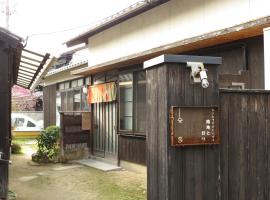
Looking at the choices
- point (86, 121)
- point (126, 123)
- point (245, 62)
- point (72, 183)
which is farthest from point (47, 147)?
point (245, 62)

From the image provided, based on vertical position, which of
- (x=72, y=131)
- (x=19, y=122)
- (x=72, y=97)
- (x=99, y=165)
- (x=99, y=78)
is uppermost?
(x=99, y=78)

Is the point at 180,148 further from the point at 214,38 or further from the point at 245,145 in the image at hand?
the point at 214,38

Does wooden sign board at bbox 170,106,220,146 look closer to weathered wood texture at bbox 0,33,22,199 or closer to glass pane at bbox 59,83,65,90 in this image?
weathered wood texture at bbox 0,33,22,199

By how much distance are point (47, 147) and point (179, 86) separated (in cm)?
1257

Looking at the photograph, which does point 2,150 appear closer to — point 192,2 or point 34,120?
point 192,2

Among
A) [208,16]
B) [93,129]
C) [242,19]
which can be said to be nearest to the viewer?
[242,19]

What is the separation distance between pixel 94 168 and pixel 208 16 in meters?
7.44

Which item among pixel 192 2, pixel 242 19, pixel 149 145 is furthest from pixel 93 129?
pixel 149 145

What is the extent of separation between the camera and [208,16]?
31.6ft

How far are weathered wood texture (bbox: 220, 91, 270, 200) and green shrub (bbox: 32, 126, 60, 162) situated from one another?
12036 mm

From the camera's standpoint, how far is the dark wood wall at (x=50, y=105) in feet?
79.2

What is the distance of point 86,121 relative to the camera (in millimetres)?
16781

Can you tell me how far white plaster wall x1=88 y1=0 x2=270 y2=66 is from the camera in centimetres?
866

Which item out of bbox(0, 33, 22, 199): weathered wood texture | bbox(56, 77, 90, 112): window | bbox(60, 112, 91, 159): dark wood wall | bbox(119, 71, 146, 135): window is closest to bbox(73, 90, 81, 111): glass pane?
bbox(56, 77, 90, 112): window
